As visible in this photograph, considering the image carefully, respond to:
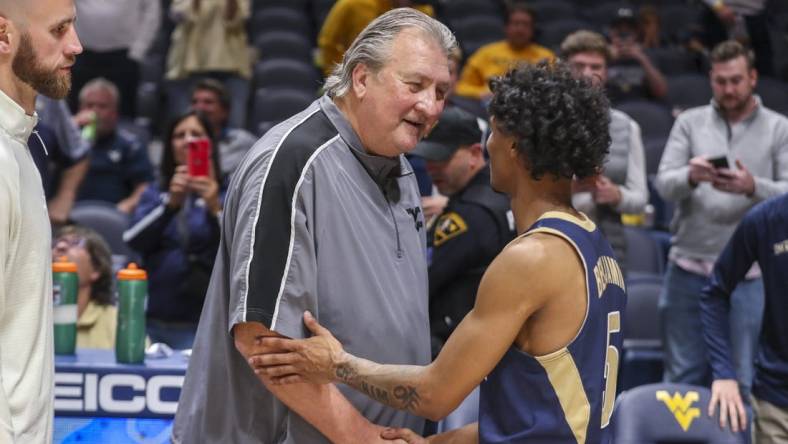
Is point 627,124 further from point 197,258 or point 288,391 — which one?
point 288,391

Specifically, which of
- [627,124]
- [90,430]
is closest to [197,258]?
[90,430]

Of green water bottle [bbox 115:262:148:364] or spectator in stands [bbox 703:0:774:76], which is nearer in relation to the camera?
green water bottle [bbox 115:262:148:364]

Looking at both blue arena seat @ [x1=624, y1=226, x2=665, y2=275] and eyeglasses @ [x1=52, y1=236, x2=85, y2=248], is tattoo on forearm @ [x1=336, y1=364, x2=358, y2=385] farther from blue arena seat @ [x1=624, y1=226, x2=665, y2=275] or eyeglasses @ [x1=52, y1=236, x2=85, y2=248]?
blue arena seat @ [x1=624, y1=226, x2=665, y2=275]

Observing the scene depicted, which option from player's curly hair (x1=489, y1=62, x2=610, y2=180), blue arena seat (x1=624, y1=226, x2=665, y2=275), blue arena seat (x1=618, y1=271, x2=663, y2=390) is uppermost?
player's curly hair (x1=489, y1=62, x2=610, y2=180)

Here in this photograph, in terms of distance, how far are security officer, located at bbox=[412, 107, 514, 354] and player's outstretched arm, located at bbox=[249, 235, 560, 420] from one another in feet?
5.51

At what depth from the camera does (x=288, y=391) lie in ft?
8.14

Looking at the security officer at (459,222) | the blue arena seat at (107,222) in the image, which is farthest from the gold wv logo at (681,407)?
the blue arena seat at (107,222)

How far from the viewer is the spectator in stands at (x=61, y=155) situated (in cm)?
586

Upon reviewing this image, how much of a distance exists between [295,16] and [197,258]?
19.3ft

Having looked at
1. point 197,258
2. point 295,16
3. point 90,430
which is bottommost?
point 90,430

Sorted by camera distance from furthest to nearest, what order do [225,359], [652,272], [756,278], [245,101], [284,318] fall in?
[245,101] → [652,272] → [756,278] → [225,359] → [284,318]

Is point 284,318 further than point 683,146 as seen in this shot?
No

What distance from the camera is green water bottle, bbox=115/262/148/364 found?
12.5 feet

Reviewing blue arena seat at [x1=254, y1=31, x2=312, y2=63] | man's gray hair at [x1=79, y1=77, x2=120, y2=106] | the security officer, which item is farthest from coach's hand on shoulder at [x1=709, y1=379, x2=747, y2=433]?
blue arena seat at [x1=254, y1=31, x2=312, y2=63]
